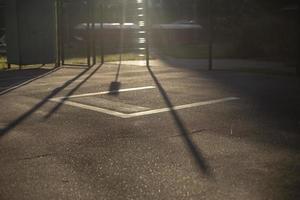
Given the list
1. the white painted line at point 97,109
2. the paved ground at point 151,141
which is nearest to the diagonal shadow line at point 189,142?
the paved ground at point 151,141

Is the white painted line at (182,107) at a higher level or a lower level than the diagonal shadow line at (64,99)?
lower

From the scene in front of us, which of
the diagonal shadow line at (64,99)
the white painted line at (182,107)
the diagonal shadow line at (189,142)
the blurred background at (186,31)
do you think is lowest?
the diagonal shadow line at (189,142)

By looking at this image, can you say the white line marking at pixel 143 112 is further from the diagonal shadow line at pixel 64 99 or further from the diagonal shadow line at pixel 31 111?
the diagonal shadow line at pixel 31 111

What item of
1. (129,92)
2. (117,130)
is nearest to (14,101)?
(129,92)

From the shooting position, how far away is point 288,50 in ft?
70.2

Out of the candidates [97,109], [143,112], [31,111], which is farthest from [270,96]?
[31,111]

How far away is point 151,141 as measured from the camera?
693 centimetres

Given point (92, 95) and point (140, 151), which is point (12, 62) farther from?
point (140, 151)

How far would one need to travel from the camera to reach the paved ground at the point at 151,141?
5043 mm

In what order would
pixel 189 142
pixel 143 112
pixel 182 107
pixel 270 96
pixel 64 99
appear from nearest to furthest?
1. pixel 189 142
2. pixel 143 112
3. pixel 182 107
4. pixel 64 99
5. pixel 270 96

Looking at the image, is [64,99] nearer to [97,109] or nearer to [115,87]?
[97,109]

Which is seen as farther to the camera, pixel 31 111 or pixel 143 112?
pixel 31 111

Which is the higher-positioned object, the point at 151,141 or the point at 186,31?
the point at 186,31

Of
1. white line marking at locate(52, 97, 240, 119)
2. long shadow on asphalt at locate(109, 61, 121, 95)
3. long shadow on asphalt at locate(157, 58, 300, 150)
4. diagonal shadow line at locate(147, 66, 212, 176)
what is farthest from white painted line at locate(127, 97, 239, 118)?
long shadow on asphalt at locate(109, 61, 121, 95)
